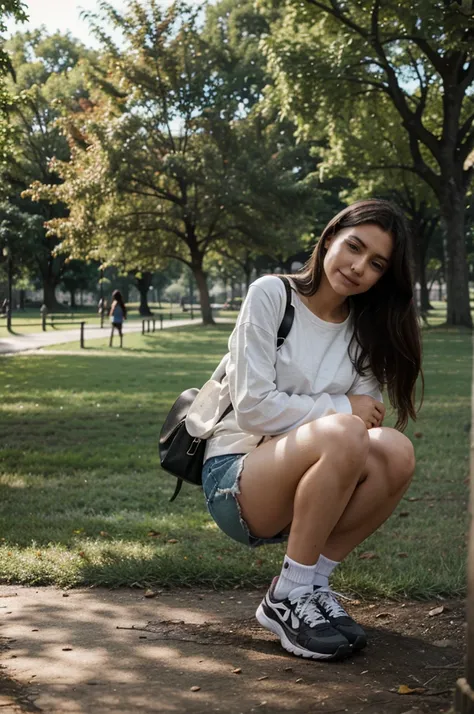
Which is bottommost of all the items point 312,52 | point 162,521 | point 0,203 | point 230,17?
point 162,521

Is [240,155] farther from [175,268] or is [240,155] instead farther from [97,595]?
[175,268]

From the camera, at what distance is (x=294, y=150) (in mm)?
44875

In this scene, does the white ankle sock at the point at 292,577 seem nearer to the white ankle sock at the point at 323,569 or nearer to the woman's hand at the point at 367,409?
the white ankle sock at the point at 323,569

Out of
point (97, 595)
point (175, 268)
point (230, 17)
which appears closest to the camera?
point (97, 595)

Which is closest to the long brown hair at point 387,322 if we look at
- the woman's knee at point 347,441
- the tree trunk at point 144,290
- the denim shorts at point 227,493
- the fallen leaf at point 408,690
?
the woman's knee at point 347,441

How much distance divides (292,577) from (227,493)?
0.41 metres

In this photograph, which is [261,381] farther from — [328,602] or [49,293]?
[49,293]

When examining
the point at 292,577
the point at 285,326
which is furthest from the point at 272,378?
the point at 292,577

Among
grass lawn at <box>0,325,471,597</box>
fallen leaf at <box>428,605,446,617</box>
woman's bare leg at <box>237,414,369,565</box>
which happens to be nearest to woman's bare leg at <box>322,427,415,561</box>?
woman's bare leg at <box>237,414,369,565</box>

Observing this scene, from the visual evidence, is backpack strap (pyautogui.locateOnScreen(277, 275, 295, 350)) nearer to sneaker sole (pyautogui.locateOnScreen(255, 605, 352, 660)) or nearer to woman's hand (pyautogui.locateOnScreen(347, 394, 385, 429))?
woman's hand (pyautogui.locateOnScreen(347, 394, 385, 429))

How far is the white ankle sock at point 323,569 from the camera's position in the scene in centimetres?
375

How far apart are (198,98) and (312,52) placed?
1508cm

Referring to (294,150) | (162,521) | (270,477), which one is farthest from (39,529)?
(294,150)

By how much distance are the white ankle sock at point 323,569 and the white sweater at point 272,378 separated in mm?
512
